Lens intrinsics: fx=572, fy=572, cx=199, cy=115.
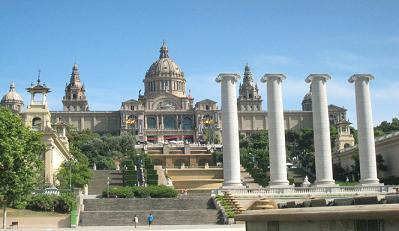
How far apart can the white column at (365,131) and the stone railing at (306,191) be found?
1284mm

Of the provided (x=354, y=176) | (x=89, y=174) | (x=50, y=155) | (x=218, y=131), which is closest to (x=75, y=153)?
(x=89, y=174)

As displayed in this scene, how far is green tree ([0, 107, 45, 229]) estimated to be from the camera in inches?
1655

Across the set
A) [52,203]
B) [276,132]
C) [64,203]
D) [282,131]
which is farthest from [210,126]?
[64,203]

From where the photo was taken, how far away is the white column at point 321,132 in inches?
2098

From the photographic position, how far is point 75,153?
100562 millimetres

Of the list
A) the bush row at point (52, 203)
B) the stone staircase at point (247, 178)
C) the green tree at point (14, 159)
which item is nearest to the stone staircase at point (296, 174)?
the stone staircase at point (247, 178)

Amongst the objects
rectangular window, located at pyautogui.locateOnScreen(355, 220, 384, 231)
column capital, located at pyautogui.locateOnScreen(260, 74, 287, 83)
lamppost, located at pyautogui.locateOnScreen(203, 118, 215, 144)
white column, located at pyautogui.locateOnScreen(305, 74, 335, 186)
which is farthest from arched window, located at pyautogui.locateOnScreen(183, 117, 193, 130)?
rectangular window, located at pyautogui.locateOnScreen(355, 220, 384, 231)

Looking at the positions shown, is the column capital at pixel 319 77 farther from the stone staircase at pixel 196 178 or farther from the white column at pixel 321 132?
the stone staircase at pixel 196 178

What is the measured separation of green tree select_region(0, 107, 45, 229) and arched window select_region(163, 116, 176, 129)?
145 meters

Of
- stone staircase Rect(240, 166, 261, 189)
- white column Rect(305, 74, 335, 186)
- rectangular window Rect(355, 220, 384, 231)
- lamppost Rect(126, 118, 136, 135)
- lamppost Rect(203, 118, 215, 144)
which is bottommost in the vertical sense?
rectangular window Rect(355, 220, 384, 231)

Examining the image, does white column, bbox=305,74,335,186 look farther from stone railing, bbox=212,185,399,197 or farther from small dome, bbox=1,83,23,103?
small dome, bbox=1,83,23,103

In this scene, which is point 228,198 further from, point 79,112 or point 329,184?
point 79,112

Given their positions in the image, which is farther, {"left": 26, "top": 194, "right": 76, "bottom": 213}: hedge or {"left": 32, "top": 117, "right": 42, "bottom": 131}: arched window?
{"left": 32, "top": 117, "right": 42, "bottom": 131}: arched window

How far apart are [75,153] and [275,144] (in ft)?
183
